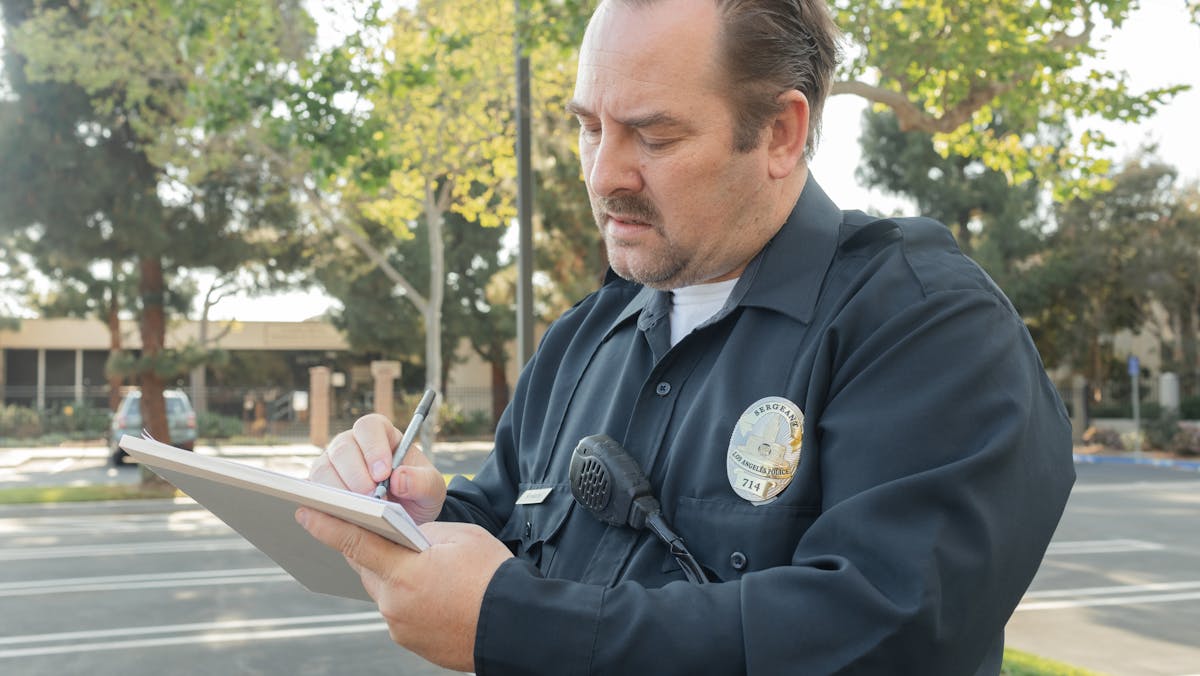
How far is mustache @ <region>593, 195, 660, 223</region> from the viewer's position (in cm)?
171

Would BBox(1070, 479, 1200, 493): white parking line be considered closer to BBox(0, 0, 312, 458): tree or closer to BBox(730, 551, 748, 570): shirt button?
BBox(0, 0, 312, 458): tree

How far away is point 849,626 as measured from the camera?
1.30 meters

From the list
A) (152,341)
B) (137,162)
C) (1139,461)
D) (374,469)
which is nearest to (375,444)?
(374,469)

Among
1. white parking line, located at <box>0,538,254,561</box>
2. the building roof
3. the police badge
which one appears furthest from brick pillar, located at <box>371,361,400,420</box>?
the police badge

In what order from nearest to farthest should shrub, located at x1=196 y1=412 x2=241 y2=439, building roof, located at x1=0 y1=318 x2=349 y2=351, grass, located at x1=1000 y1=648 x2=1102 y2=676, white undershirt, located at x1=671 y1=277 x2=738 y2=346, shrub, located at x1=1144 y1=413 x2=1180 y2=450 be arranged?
white undershirt, located at x1=671 y1=277 x2=738 y2=346, grass, located at x1=1000 y1=648 x2=1102 y2=676, shrub, located at x1=1144 y1=413 x2=1180 y2=450, shrub, located at x1=196 y1=412 x2=241 y2=439, building roof, located at x1=0 y1=318 x2=349 y2=351

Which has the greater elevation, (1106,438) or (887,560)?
(887,560)

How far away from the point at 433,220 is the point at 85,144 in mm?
6040

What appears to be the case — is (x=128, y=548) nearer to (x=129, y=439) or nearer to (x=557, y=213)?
(x=129, y=439)

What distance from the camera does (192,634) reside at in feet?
26.2

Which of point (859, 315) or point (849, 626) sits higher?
point (859, 315)

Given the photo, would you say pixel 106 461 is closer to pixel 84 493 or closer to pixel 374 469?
pixel 84 493

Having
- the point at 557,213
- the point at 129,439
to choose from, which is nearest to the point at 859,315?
the point at 129,439

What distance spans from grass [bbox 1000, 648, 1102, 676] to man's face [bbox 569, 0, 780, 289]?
4944 millimetres

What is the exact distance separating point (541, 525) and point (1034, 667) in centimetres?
509
